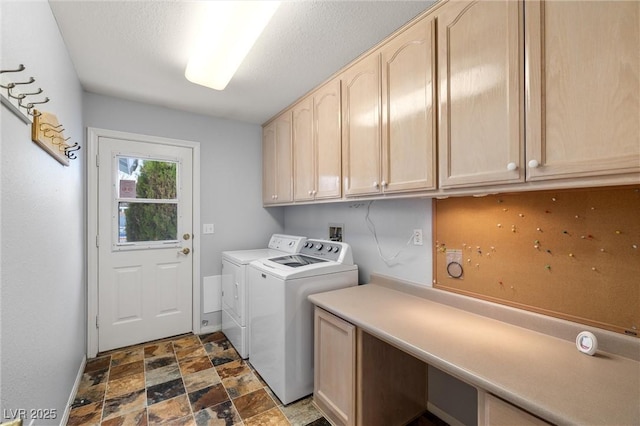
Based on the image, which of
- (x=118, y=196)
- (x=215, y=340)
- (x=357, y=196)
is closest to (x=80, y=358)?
(x=215, y=340)

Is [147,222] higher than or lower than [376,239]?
higher

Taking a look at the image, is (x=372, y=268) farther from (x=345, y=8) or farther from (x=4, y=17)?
(x=4, y=17)

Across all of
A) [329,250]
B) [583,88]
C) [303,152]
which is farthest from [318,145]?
[583,88]

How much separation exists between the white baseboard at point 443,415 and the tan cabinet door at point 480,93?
145cm

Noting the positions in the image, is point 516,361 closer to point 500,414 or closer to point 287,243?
point 500,414

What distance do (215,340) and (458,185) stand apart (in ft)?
8.76

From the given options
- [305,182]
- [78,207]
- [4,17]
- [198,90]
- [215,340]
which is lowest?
[215,340]

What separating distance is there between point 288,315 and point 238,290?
2.74 feet

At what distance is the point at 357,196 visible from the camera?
183cm

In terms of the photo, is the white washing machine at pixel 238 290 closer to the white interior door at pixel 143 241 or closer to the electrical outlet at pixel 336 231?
the electrical outlet at pixel 336 231

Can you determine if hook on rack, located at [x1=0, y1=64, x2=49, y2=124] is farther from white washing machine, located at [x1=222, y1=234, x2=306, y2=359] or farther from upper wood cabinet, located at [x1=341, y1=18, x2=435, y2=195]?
white washing machine, located at [x1=222, y1=234, x2=306, y2=359]

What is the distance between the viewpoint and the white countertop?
31.1 inches

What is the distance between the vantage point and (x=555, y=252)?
4.10 feet

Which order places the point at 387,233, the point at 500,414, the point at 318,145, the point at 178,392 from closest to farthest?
the point at 500,414 → the point at 178,392 → the point at 387,233 → the point at 318,145
